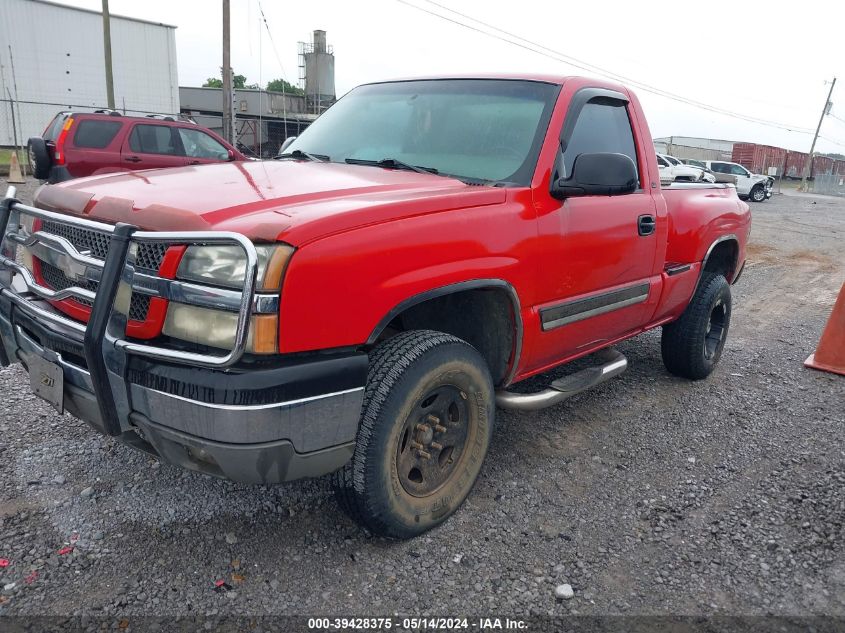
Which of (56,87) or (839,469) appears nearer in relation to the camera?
(839,469)

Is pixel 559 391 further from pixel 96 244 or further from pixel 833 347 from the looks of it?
pixel 833 347

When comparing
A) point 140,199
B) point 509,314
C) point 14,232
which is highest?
point 140,199

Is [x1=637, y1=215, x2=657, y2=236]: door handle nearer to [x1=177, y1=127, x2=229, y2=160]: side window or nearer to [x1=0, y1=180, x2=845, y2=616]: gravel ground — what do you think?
[x1=0, y1=180, x2=845, y2=616]: gravel ground

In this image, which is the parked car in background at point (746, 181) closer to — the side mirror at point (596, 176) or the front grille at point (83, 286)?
the side mirror at point (596, 176)

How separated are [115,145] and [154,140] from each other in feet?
2.06

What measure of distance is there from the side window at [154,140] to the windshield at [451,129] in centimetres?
846

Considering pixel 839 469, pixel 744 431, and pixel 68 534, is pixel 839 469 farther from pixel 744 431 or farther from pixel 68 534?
pixel 68 534

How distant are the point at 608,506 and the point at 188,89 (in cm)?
3851

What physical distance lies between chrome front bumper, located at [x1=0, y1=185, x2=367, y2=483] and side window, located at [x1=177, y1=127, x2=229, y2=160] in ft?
32.6

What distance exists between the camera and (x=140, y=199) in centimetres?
243

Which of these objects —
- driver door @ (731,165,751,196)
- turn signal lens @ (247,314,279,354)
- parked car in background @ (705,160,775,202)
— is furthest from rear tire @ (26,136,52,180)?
parked car in background @ (705,160,775,202)

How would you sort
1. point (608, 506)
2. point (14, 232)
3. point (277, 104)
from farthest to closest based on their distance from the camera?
point (277, 104)
point (608, 506)
point (14, 232)

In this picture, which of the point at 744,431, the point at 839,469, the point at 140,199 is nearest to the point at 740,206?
the point at 744,431

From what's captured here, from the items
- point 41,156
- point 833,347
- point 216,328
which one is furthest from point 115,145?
point 833,347
